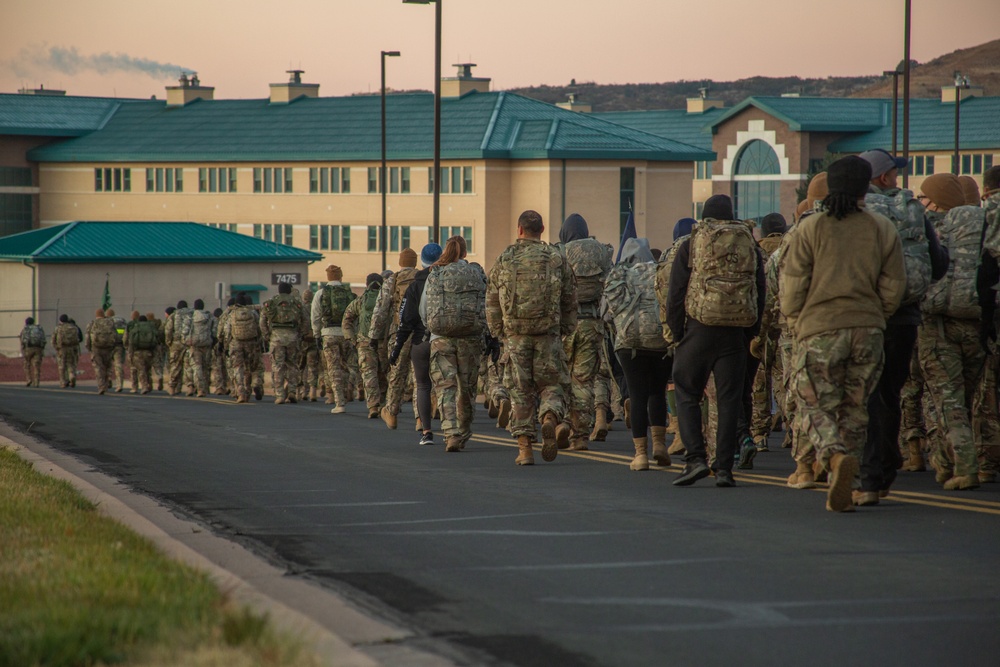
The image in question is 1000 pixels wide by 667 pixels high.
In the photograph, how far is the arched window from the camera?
9138 centimetres

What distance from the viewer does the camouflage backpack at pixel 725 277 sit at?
10250 mm

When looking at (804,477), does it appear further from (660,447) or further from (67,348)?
(67,348)

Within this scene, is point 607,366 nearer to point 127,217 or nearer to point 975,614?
point 975,614

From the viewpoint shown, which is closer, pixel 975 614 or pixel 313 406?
pixel 975 614

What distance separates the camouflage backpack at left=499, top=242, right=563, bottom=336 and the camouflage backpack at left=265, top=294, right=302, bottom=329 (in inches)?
493

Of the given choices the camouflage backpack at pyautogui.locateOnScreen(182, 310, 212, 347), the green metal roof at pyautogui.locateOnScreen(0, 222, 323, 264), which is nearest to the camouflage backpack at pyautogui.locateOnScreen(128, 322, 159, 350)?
the camouflage backpack at pyautogui.locateOnScreen(182, 310, 212, 347)

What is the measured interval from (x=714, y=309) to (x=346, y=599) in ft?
14.2

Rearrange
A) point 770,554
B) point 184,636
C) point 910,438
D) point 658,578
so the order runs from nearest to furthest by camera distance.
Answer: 1. point 184,636
2. point 658,578
3. point 770,554
4. point 910,438

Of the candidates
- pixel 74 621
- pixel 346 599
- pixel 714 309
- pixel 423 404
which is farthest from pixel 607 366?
pixel 74 621

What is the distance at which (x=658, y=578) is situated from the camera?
23.3 feet

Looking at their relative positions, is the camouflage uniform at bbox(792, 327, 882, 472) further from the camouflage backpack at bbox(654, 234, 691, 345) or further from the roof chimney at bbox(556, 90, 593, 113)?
the roof chimney at bbox(556, 90, 593, 113)

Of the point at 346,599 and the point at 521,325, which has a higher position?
the point at 521,325

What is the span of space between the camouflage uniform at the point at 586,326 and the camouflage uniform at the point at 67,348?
26.4m

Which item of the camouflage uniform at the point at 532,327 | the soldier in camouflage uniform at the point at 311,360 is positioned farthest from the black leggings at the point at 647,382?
the soldier in camouflage uniform at the point at 311,360
